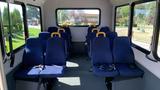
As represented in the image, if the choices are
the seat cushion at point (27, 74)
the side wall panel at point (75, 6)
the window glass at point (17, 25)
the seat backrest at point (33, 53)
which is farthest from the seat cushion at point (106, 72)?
the side wall panel at point (75, 6)

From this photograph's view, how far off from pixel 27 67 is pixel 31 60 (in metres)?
0.19

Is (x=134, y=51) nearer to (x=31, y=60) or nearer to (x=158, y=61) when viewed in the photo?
(x=158, y=61)

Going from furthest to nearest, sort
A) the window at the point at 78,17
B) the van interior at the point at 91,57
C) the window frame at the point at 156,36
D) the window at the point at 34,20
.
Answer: the window at the point at 78,17 → the window at the point at 34,20 → the van interior at the point at 91,57 → the window frame at the point at 156,36

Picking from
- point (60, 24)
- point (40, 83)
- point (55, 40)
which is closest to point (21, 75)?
point (40, 83)

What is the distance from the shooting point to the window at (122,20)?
4.71 m

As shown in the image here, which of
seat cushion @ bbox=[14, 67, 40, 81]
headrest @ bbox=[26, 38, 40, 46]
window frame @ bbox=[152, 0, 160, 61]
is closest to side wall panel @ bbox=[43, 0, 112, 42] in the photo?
headrest @ bbox=[26, 38, 40, 46]

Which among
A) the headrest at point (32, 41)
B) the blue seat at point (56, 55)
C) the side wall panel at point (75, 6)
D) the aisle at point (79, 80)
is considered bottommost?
the aisle at point (79, 80)

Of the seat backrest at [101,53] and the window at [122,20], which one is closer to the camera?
the seat backrest at [101,53]

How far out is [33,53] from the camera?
3412 millimetres

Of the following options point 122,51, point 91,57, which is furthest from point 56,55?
point 122,51

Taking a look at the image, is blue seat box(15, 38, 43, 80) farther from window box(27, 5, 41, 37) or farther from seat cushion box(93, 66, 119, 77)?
window box(27, 5, 41, 37)

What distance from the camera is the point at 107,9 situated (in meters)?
6.16

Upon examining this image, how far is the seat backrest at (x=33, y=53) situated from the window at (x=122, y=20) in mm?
2348

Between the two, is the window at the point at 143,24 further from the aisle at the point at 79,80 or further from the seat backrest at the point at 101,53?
the aisle at the point at 79,80
